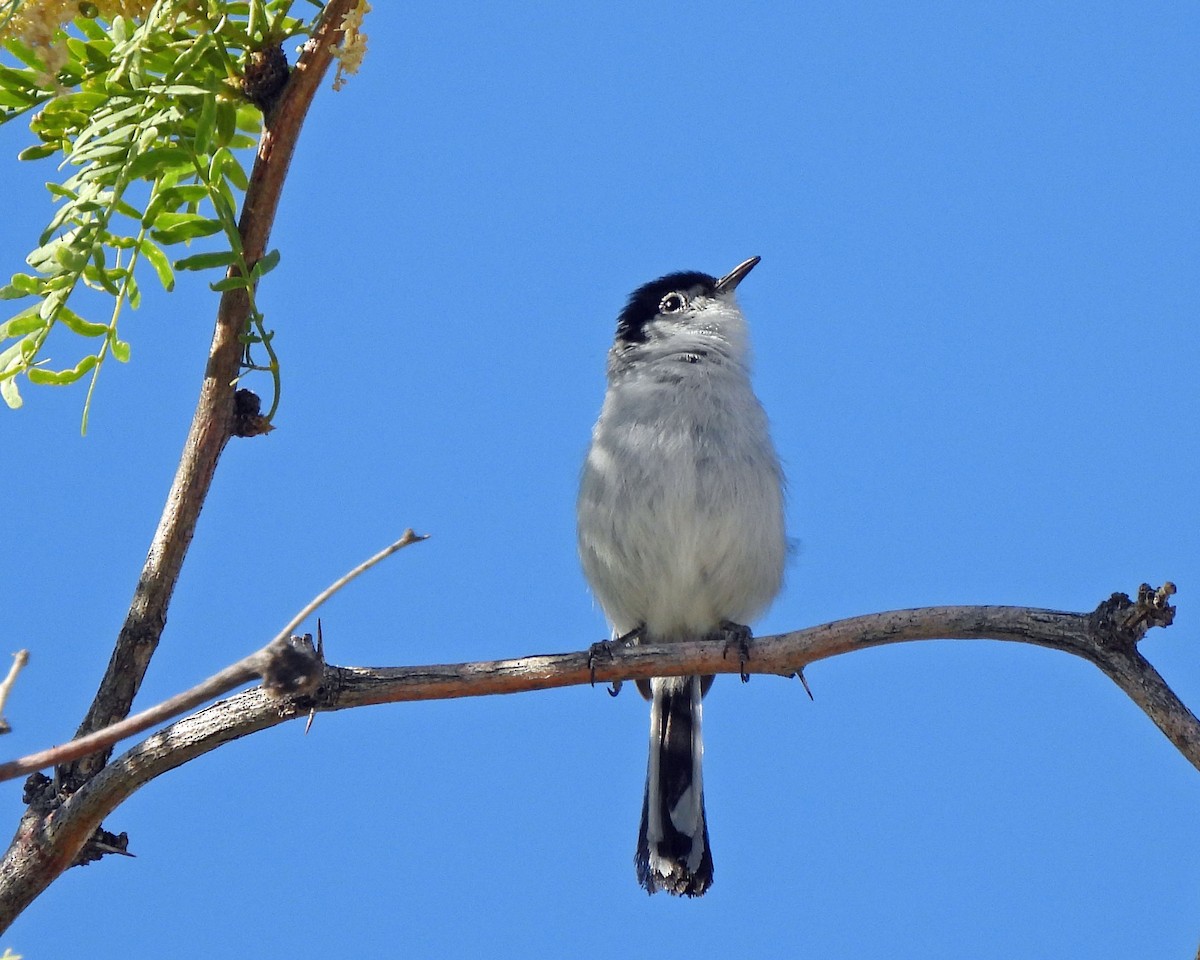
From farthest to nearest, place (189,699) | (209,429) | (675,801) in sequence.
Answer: (675,801), (209,429), (189,699)

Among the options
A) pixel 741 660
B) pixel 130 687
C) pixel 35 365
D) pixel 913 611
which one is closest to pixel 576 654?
pixel 741 660

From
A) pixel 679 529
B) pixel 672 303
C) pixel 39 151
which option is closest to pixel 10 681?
pixel 39 151

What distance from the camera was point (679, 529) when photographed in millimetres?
5668

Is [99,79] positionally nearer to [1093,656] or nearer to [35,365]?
[35,365]

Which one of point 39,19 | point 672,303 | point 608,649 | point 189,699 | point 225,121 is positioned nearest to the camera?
point 189,699

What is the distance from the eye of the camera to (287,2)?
3455 millimetres

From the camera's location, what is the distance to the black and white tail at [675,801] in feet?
18.3

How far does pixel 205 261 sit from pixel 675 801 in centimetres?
353

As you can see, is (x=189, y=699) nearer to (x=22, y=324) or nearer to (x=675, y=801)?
(x=22, y=324)

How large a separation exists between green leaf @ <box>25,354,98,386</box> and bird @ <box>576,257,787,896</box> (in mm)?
2936

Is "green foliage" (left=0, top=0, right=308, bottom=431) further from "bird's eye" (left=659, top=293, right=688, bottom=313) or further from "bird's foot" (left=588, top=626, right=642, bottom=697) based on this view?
"bird's eye" (left=659, top=293, right=688, bottom=313)

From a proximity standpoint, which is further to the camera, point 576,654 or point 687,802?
point 687,802

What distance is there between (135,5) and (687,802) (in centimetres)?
390

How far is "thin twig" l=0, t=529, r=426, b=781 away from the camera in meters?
2.21
